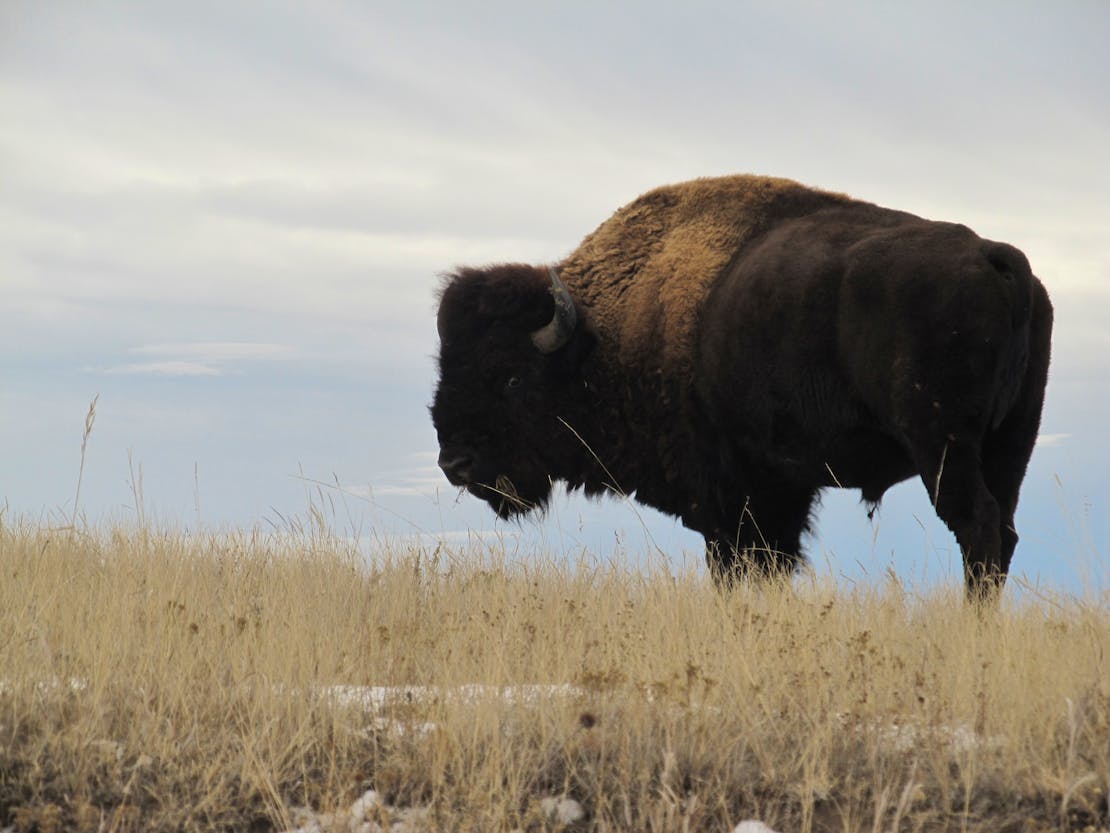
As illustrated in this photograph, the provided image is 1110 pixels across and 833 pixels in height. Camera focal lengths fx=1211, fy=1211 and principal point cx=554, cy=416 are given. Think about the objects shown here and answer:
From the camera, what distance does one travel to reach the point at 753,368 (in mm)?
7016

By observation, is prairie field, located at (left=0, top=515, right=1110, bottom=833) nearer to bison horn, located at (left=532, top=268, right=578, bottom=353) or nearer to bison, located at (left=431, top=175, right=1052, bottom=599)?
bison, located at (left=431, top=175, right=1052, bottom=599)

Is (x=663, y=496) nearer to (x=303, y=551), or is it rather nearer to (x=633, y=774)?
(x=303, y=551)

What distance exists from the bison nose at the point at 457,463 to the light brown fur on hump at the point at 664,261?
3.99 ft

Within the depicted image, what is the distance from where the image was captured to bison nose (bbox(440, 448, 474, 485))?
8.21 m

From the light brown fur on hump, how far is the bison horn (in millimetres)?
242

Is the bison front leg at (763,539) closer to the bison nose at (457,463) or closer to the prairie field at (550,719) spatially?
the prairie field at (550,719)

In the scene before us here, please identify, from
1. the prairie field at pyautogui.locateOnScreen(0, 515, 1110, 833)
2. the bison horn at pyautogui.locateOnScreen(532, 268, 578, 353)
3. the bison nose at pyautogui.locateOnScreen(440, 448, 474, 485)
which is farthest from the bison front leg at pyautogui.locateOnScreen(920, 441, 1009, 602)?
the bison nose at pyautogui.locateOnScreen(440, 448, 474, 485)

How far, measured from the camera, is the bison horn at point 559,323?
805cm

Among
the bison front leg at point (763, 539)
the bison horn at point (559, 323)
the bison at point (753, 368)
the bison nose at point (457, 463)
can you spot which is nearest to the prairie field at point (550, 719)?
the bison at point (753, 368)

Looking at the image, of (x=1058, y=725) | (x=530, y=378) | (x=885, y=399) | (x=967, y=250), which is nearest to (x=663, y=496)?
(x=530, y=378)

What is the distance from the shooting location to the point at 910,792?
3.84 m

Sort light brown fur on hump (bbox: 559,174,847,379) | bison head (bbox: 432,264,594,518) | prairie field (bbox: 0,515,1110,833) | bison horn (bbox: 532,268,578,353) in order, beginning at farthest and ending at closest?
bison head (bbox: 432,264,594,518) → bison horn (bbox: 532,268,578,353) → light brown fur on hump (bbox: 559,174,847,379) → prairie field (bbox: 0,515,1110,833)

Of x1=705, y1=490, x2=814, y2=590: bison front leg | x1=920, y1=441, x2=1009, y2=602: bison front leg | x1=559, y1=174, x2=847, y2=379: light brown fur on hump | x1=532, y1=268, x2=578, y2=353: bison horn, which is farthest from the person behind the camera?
x1=532, y1=268, x2=578, y2=353: bison horn

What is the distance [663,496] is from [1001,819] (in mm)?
4253
